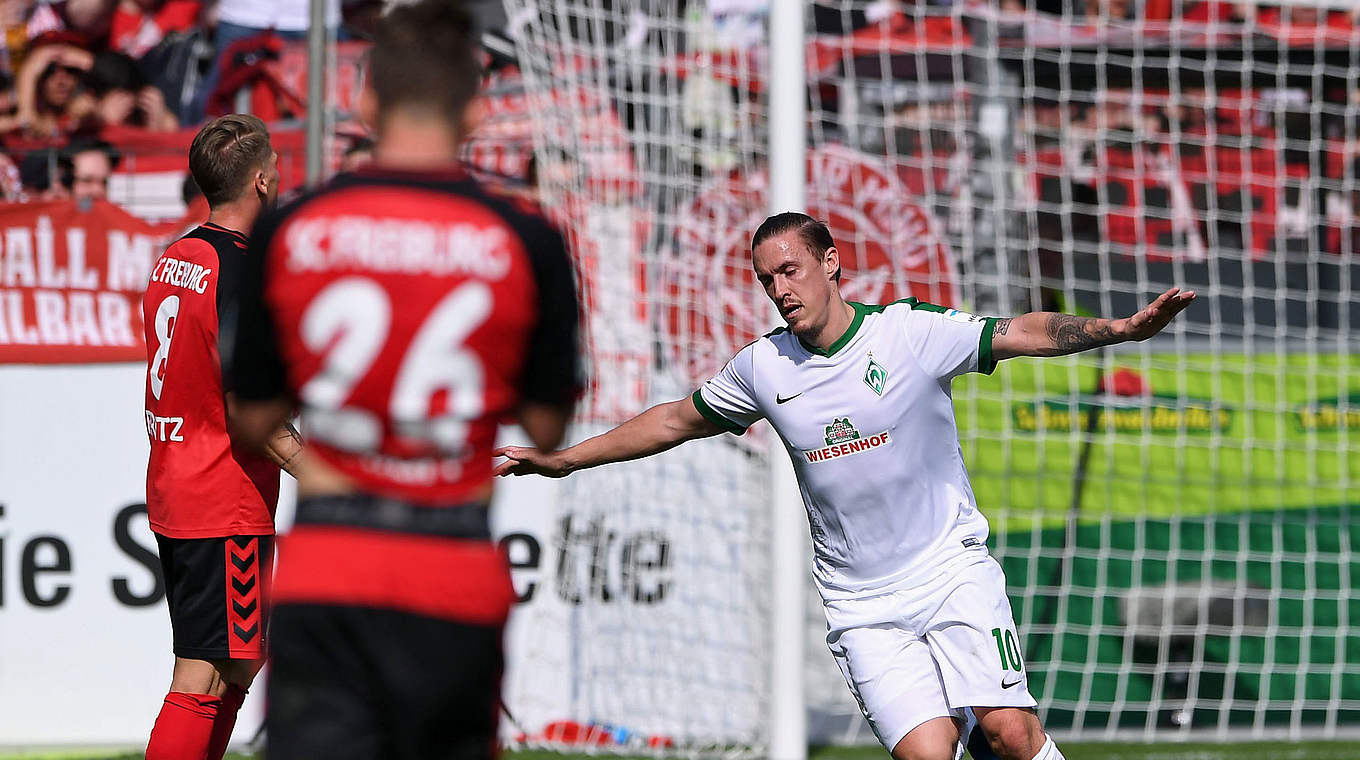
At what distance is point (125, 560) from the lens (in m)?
6.86

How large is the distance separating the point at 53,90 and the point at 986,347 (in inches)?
252

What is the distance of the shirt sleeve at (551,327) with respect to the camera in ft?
7.34

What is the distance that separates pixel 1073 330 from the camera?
3.89 m

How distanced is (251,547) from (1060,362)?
4.51 metres

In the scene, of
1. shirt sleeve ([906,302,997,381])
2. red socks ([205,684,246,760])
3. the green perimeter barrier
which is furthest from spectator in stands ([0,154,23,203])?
shirt sleeve ([906,302,997,381])

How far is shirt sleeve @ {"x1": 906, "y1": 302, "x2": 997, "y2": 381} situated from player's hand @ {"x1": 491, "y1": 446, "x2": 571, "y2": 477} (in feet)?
3.49

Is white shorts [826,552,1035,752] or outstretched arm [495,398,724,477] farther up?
outstretched arm [495,398,724,477]

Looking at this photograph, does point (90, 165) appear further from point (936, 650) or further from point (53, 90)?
point (936, 650)

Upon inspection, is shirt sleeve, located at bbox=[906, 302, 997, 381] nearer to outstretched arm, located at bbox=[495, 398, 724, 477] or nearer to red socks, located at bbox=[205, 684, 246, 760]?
outstretched arm, located at bbox=[495, 398, 724, 477]

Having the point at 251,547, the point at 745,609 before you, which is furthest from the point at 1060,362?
the point at 251,547

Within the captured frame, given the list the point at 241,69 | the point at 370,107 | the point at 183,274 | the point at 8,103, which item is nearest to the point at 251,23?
the point at 241,69

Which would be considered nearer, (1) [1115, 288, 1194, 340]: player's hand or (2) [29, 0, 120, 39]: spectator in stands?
(1) [1115, 288, 1194, 340]: player's hand

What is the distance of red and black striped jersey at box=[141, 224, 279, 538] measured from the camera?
405 centimetres

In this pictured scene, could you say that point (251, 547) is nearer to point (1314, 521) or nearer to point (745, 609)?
point (745, 609)
